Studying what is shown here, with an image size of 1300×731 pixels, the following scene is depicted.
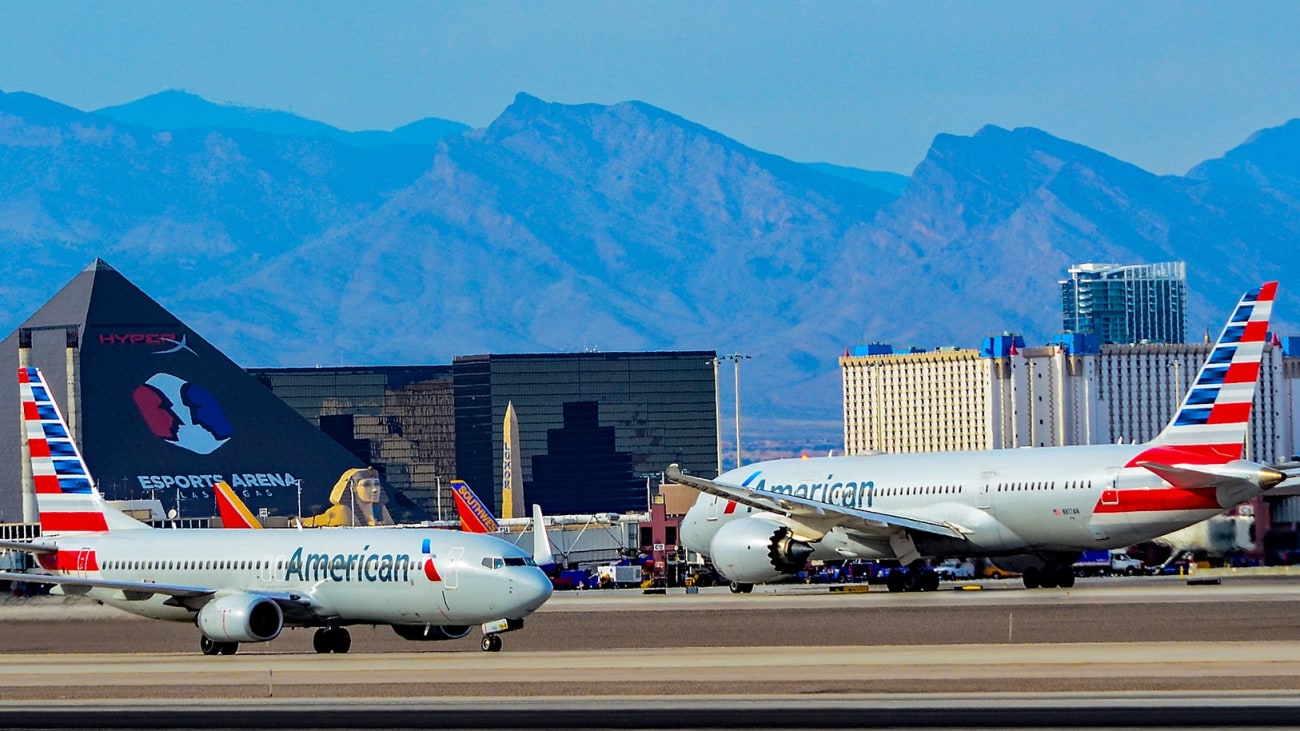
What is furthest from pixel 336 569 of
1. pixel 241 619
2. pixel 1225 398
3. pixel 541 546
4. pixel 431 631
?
pixel 541 546

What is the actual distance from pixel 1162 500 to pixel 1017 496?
5299 millimetres

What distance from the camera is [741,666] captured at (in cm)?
4578

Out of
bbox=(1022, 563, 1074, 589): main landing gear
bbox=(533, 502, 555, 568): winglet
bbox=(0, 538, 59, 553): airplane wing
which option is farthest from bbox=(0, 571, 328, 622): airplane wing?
bbox=(533, 502, 555, 568): winglet

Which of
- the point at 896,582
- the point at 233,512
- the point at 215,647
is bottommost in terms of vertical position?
the point at 215,647

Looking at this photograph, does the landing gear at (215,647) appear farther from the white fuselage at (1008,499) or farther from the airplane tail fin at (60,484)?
the white fuselage at (1008,499)

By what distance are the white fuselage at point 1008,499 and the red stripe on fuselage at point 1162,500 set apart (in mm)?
30

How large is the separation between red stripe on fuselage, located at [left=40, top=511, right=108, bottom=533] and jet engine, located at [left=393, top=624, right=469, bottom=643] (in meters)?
10.4

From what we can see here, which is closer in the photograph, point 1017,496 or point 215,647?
point 215,647

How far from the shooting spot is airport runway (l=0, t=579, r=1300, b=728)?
3612 centimetres

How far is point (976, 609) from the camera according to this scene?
60.9 meters

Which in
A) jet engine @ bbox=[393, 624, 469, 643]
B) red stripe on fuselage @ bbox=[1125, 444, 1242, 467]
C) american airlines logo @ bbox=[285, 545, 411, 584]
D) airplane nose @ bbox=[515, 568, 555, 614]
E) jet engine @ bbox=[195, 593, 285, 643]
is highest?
red stripe on fuselage @ bbox=[1125, 444, 1242, 467]

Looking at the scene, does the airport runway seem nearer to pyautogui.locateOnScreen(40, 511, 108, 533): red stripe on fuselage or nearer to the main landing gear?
the main landing gear

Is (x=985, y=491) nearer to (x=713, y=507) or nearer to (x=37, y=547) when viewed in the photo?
(x=713, y=507)

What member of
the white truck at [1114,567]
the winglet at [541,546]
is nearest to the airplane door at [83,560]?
the winglet at [541,546]
